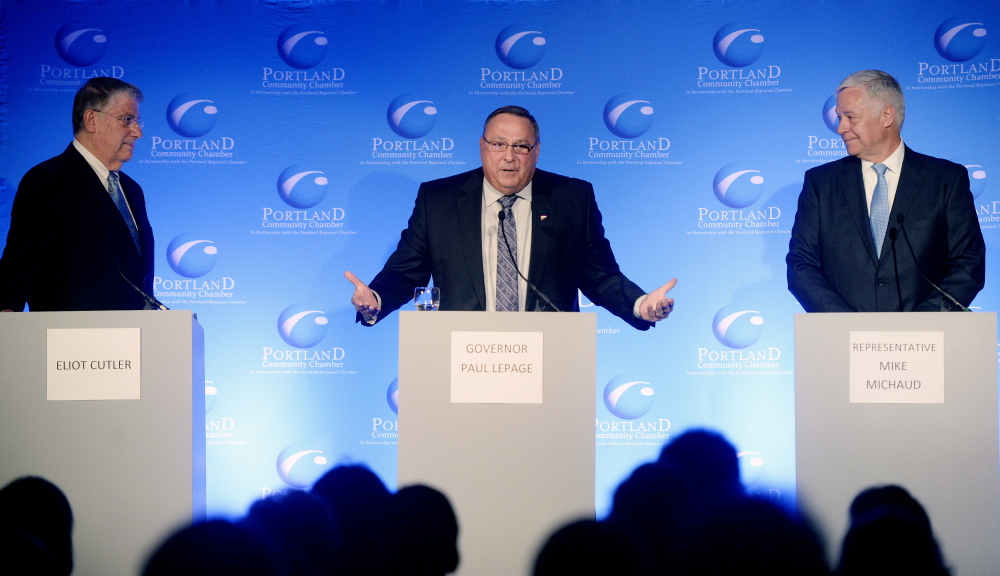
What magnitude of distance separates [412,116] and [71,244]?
1.95 metres

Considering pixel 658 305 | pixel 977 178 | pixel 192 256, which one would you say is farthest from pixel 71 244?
pixel 977 178

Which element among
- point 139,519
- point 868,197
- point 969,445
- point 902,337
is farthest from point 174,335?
point 868,197

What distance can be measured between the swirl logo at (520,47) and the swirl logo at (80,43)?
2.31 meters

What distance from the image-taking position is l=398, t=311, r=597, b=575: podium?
92.4 inches

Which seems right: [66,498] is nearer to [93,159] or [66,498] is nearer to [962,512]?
[93,159]

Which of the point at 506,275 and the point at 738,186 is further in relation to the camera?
the point at 738,186

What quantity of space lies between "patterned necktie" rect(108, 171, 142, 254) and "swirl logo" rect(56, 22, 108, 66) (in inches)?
56.6

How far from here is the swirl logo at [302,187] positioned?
4.41 metres

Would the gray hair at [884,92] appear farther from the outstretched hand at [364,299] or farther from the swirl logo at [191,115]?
the swirl logo at [191,115]

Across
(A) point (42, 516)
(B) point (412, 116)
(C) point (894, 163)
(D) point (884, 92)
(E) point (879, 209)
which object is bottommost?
(A) point (42, 516)

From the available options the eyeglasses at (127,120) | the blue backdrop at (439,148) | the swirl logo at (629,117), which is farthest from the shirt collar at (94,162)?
the swirl logo at (629,117)

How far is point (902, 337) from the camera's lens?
2438 mm

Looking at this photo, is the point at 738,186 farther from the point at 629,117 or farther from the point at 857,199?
the point at 857,199

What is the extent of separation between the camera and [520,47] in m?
Answer: 4.41
